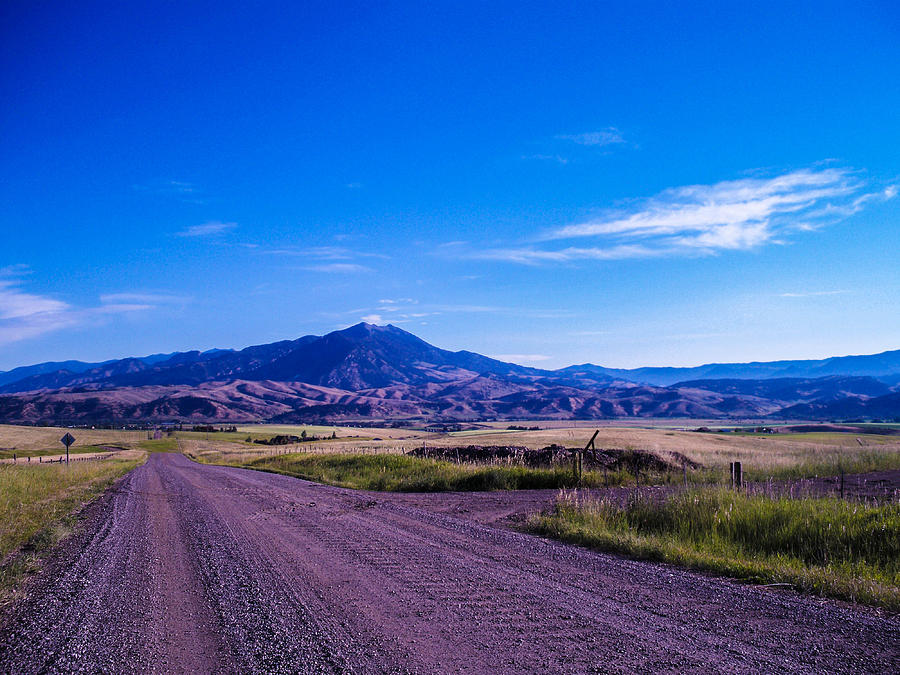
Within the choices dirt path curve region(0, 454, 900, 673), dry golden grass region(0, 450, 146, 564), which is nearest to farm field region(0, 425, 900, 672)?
dirt path curve region(0, 454, 900, 673)

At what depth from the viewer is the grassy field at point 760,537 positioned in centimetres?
801

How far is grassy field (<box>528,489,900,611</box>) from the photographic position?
26.3 feet

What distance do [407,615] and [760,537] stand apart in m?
7.16

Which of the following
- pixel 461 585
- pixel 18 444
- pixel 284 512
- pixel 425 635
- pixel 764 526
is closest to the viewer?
pixel 425 635

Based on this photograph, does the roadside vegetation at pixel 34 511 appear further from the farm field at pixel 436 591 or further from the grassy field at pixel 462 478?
A: the grassy field at pixel 462 478

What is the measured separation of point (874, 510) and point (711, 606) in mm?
6108

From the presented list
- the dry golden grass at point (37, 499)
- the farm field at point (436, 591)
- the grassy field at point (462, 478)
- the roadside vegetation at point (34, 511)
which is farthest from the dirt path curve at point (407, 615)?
the grassy field at point (462, 478)

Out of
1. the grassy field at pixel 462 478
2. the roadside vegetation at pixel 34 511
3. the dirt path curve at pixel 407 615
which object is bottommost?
the grassy field at pixel 462 478

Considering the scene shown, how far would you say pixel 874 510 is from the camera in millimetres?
10820

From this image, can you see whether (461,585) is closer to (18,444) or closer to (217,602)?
(217,602)

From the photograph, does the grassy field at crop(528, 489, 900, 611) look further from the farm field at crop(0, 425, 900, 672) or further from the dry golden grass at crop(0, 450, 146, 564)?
the dry golden grass at crop(0, 450, 146, 564)

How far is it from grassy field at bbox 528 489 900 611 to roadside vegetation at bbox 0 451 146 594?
31.9 feet

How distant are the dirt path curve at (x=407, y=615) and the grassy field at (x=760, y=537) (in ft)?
2.13

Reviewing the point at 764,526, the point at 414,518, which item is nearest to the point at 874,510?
the point at 764,526
